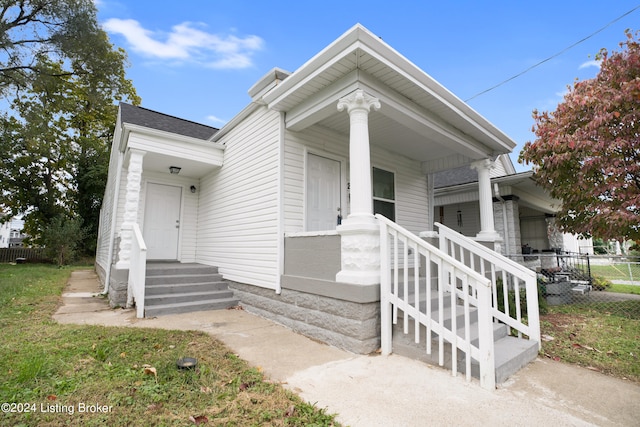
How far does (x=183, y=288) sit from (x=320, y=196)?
9.23 feet

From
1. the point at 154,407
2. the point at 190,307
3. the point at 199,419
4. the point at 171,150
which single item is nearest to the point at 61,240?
the point at 171,150

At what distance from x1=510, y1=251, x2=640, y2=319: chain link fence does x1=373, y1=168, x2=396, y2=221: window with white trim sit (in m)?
2.67

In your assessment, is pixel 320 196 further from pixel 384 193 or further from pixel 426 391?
pixel 426 391

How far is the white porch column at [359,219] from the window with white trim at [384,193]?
2.36 meters

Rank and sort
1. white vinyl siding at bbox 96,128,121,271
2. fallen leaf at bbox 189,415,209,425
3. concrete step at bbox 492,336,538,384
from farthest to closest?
white vinyl siding at bbox 96,128,121,271
concrete step at bbox 492,336,538,384
fallen leaf at bbox 189,415,209,425

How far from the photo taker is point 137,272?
458 cm

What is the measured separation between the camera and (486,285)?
2434 mm

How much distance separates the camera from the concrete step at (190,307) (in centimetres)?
451

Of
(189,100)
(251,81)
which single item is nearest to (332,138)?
(251,81)

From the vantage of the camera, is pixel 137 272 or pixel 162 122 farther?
pixel 162 122

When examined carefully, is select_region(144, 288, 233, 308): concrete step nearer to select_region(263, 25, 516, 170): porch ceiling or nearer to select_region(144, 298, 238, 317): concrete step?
select_region(144, 298, 238, 317): concrete step

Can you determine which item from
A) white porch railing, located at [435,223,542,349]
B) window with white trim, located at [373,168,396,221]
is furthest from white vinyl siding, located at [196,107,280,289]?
white porch railing, located at [435,223,542,349]

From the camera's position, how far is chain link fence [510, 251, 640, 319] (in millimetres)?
5484

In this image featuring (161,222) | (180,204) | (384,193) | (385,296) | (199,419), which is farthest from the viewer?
(180,204)
